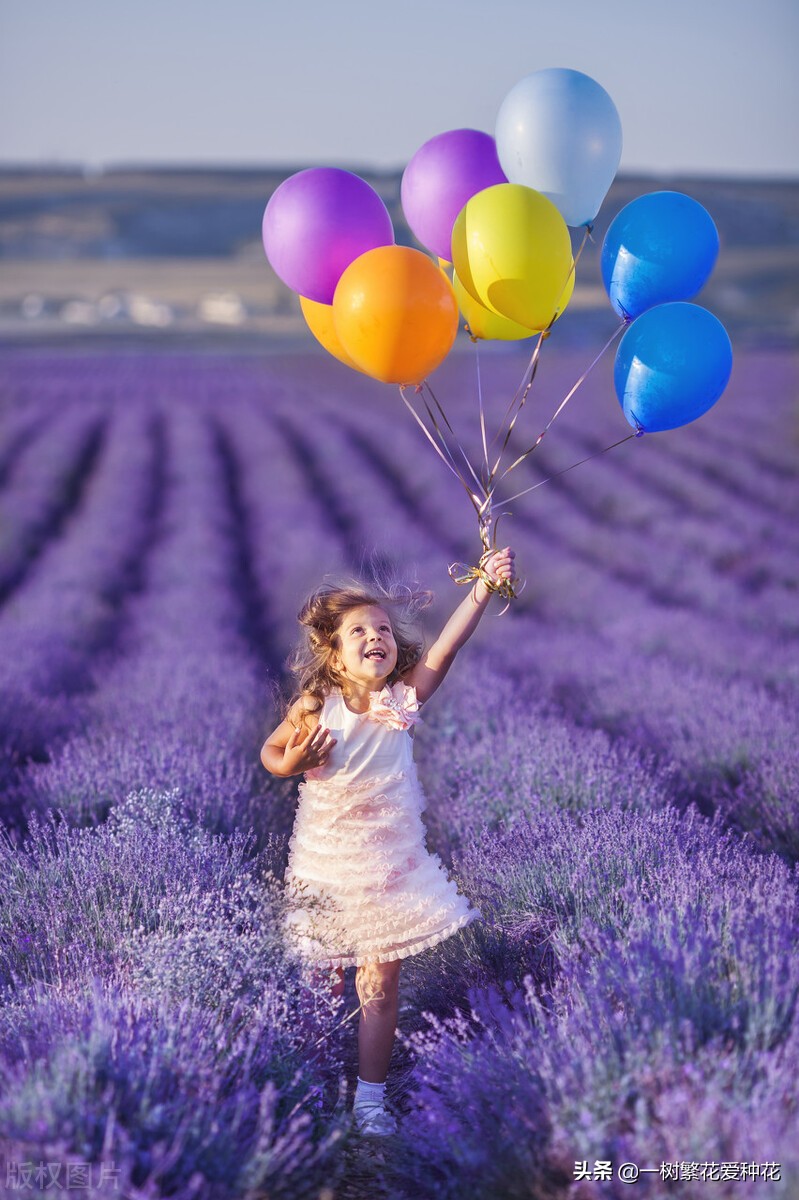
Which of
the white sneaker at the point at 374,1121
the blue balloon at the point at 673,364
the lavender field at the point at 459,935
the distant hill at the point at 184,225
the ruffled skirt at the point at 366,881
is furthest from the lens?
the distant hill at the point at 184,225

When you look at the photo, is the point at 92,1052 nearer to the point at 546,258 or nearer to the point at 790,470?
the point at 546,258

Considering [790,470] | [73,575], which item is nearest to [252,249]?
[790,470]

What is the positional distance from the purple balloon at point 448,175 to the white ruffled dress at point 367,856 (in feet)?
5.70

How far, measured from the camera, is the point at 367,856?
2.67m

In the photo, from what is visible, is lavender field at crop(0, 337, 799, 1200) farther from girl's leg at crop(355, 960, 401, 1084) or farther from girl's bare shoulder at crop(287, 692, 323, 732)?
girl's bare shoulder at crop(287, 692, 323, 732)

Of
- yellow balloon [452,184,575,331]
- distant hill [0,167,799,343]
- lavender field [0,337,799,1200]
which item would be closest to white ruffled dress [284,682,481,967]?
lavender field [0,337,799,1200]

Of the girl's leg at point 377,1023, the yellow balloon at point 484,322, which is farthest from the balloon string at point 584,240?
the girl's leg at point 377,1023

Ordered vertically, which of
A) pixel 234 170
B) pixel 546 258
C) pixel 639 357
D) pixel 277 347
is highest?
pixel 234 170

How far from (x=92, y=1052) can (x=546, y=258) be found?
2351 millimetres

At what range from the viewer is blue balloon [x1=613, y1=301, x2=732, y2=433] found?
10.9 ft

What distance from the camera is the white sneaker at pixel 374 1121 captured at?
249 centimetres

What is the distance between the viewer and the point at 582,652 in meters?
6.78

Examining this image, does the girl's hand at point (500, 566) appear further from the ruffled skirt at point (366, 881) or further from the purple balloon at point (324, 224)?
the purple balloon at point (324, 224)

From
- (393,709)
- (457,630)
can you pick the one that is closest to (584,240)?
(457,630)
